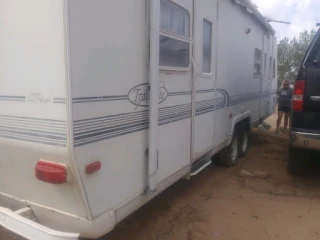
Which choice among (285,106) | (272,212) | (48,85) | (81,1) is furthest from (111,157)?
(285,106)

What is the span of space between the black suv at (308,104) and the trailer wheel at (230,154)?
169 centimetres

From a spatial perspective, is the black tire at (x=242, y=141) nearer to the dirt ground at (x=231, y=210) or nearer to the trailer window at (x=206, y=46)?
the dirt ground at (x=231, y=210)

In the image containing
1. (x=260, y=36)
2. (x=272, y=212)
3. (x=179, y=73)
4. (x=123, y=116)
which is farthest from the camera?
(x=260, y=36)

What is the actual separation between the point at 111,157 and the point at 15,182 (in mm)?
857

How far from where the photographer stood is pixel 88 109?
7.48 feet

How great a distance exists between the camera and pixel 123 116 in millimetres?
2654

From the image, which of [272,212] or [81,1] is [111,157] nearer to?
[81,1]

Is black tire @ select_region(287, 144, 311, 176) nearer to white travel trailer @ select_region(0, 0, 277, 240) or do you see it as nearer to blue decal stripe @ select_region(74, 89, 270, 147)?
blue decal stripe @ select_region(74, 89, 270, 147)

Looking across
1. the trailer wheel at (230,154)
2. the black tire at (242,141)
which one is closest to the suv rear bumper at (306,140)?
the trailer wheel at (230,154)

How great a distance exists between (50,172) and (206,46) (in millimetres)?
2707

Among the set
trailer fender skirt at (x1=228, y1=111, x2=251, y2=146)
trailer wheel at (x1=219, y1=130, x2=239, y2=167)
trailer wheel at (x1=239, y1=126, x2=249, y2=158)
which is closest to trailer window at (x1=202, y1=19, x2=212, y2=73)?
trailer fender skirt at (x1=228, y1=111, x2=251, y2=146)

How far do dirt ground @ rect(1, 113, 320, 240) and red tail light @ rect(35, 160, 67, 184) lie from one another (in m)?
1.36

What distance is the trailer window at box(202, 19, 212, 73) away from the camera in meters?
4.13

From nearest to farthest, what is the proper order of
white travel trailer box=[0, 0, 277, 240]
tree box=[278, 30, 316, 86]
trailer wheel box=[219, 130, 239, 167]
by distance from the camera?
white travel trailer box=[0, 0, 277, 240] < trailer wheel box=[219, 130, 239, 167] < tree box=[278, 30, 316, 86]
